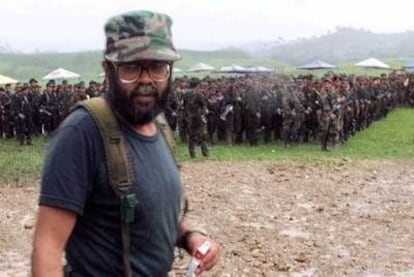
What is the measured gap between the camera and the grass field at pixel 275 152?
42.5 ft

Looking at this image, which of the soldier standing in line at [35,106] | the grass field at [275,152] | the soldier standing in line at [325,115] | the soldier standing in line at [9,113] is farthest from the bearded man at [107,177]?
the soldier standing in line at [35,106]

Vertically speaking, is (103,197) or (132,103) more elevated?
(132,103)

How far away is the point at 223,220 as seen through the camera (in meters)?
8.69

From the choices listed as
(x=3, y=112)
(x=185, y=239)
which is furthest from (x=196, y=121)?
(x=185, y=239)

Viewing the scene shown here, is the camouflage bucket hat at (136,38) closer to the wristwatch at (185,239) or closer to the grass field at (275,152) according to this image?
the wristwatch at (185,239)

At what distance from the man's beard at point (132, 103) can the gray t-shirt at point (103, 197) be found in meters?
0.04

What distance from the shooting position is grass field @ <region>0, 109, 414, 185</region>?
42.5 feet

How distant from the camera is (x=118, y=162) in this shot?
6.48 ft

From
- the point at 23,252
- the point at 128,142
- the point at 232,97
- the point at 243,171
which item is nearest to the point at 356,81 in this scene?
the point at 232,97

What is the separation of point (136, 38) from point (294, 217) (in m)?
7.18

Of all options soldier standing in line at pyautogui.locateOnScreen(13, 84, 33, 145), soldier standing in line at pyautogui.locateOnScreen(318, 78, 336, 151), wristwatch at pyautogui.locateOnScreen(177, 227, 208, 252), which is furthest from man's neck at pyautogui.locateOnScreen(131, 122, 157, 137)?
soldier standing in line at pyautogui.locateOnScreen(13, 84, 33, 145)

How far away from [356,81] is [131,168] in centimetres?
2025

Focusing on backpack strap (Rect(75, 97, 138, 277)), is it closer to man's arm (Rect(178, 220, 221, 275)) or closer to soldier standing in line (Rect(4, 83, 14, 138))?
man's arm (Rect(178, 220, 221, 275))

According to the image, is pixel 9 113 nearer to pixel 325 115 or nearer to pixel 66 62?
pixel 325 115
